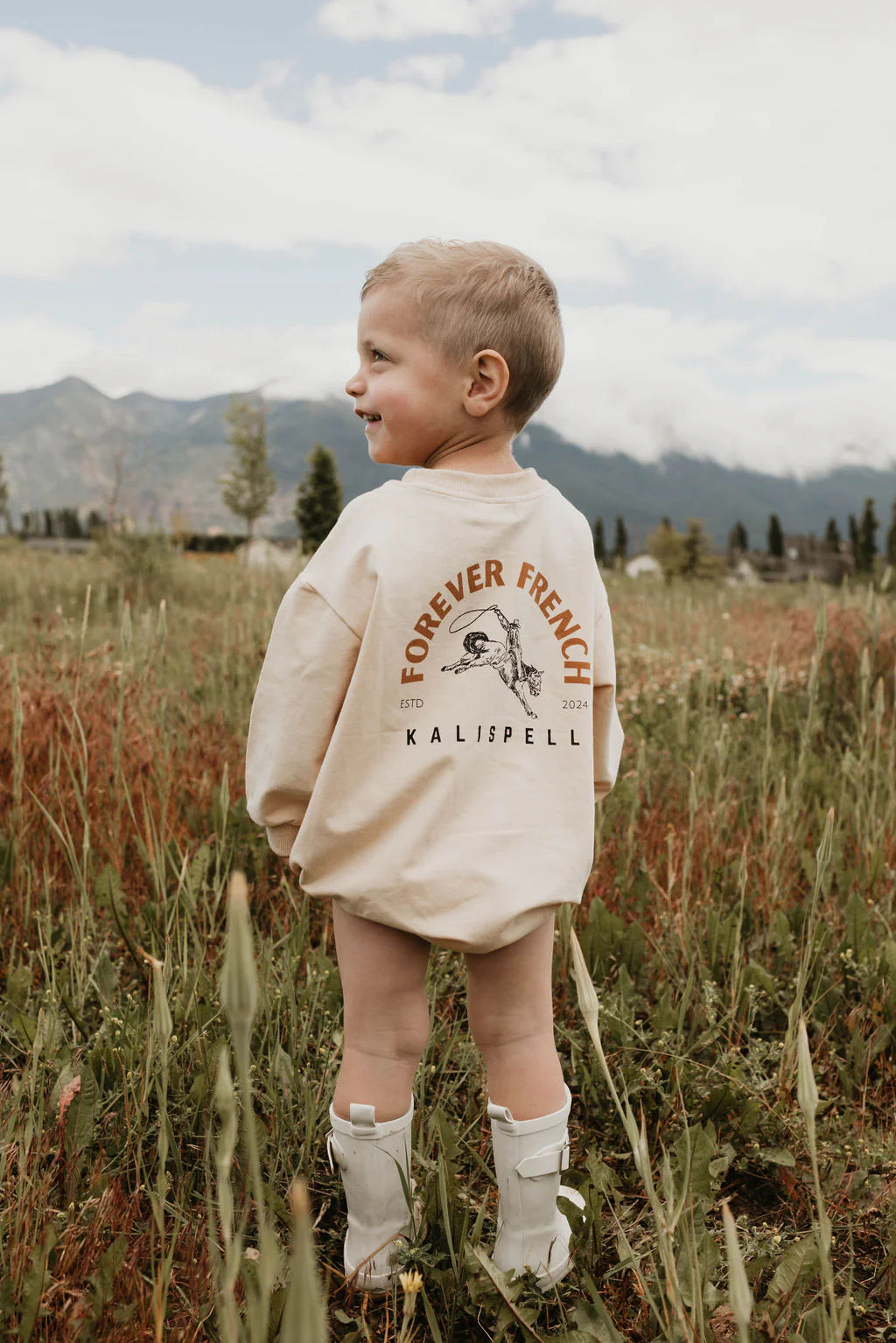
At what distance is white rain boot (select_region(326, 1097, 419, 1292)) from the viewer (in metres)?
1.44

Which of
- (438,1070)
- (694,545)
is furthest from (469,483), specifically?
(694,545)

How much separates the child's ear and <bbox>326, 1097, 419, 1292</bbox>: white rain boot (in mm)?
1079

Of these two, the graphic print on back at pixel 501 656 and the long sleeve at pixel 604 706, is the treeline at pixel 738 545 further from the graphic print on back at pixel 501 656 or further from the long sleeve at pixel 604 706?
the graphic print on back at pixel 501 656

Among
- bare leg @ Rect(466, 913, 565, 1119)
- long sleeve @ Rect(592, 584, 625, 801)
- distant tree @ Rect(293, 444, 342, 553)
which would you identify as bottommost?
bare leg @ Rect(466, 913, 565, 1119)

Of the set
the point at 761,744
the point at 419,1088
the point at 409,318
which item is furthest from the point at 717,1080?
the point at 761,744

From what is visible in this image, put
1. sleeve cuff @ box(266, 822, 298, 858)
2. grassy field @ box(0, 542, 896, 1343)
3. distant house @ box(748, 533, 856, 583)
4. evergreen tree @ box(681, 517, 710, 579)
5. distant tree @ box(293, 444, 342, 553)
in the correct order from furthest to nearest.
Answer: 1. evergreen tree @ box(681, 517, 710, 579)
2. distant house @ box(748, 533, 856, 583)
3. distant tree @ box(293, 444, 342, 553)
4. sleeve cuff @ box(266, 822, 298, 858)
5. grassy field @ box(0, 542, 896, 1343)

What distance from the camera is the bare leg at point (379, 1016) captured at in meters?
1.45

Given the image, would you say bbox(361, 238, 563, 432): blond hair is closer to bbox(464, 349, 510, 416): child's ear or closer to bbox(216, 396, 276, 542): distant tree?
bbox(464, 349, 510, 416): child's ear

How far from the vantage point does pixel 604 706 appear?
1.67m

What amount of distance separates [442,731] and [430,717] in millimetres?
28

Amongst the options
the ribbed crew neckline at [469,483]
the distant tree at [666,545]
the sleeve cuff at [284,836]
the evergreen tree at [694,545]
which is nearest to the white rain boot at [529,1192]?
the sleeve cuff at [284,836]

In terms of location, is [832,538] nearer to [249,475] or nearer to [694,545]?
[694,545]

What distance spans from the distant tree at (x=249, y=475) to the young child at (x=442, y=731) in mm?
43221

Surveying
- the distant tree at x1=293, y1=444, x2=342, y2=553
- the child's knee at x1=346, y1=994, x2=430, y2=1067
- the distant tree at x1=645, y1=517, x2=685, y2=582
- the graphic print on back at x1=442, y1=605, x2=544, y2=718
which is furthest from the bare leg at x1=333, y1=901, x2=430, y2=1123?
the distant tree at x1=645, y1=517, x2=685, y2=582
